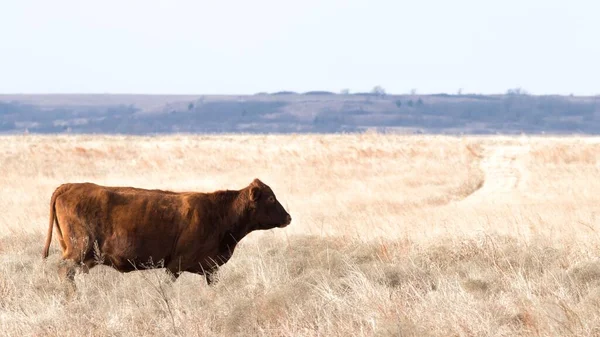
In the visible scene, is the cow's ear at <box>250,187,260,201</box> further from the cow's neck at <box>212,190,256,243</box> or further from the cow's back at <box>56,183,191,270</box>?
the cow's back at <box>56,183,191,270</box>

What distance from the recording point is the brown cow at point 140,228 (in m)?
9.22

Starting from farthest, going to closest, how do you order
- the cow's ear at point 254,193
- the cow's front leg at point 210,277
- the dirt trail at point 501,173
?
1. the dirt trail at point 501,173
2. the cow's ear at point 254,193
3. the cow's front leg at point 210,277

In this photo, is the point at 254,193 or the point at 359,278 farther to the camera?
the point at 254,193

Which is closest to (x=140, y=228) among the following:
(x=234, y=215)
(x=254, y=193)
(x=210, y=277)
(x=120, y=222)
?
(x=120, y=222)

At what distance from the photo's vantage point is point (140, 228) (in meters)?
9.23

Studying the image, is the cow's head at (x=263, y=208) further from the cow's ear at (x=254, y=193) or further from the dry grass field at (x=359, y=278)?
the dry grass field at (x=359, y=278)

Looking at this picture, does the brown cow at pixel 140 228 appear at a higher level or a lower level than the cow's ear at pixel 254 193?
lower

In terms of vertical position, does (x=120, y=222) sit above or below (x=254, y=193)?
below

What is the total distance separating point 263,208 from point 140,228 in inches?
56.8

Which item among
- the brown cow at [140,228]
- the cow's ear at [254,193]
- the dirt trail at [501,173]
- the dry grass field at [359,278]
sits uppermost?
the cow's ear at [254,193]

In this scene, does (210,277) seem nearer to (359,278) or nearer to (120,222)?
(120,222)

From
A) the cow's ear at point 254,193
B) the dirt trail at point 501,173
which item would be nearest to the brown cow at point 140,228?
the cow's ear at point 254,193

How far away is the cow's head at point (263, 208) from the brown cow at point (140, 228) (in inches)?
10.0

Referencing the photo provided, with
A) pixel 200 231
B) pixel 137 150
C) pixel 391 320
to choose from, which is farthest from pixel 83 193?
pixel 137 150
